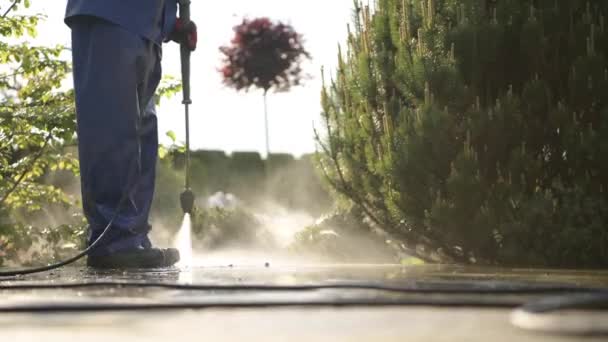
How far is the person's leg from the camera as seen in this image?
14.2ft

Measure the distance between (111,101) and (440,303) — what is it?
2.61 meters

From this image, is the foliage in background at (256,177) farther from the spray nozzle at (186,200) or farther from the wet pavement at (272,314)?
the wet pavement at (272,314)

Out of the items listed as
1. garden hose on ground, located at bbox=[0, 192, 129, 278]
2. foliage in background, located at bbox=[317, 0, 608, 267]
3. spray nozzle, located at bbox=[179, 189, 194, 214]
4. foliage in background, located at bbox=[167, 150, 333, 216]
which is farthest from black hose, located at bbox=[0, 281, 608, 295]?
foliage in background, located at bbox=[167, 150, 333, 216]

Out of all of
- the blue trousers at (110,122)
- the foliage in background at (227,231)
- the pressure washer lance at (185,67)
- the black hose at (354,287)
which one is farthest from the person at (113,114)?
the foliage in background at (227,231)

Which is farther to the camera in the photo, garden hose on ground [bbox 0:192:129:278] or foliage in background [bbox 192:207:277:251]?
foliage in background [bbox 192:207:277:251]

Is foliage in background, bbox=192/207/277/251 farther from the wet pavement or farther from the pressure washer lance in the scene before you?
the wet pavement

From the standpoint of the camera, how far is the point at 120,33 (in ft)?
14.2

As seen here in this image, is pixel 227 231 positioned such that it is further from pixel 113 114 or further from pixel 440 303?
pixel 440 303

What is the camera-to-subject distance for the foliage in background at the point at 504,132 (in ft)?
15.3

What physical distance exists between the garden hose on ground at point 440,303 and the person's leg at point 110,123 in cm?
161

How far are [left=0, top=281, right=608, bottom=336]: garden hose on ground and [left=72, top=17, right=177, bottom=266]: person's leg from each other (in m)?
1.61

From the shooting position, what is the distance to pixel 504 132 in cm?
475

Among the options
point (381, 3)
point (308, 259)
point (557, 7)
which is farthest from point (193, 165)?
point (557, 7)

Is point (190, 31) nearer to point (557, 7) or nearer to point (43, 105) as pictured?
point (557, 7)
